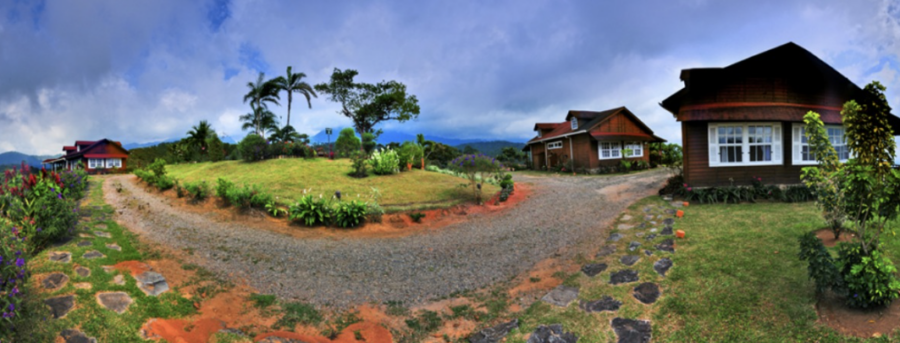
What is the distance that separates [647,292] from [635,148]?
73.9 feet

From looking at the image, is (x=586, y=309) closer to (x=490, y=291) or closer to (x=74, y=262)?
(x=490, y=291)

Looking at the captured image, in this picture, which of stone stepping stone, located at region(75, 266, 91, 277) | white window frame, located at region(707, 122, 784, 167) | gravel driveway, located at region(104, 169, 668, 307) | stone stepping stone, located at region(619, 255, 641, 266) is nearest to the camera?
stone stepping stone, located at region(75, 266, 91, 277)

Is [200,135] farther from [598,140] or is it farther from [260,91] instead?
[598,140]

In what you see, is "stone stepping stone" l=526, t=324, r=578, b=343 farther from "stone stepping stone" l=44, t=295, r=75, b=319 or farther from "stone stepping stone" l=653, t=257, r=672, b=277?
"stone stepping stone" l=44, t=295, r=75, b=319

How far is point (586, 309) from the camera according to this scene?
207 inches

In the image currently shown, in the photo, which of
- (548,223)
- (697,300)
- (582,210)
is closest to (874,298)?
(697,300)

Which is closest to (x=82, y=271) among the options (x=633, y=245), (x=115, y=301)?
(x=115, y=301)

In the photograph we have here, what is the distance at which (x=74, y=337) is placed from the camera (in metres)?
3.90

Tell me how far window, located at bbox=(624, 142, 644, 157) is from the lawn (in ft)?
44.2

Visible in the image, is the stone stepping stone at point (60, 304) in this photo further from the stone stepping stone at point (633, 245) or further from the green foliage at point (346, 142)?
the green foliage at point (346, 142)

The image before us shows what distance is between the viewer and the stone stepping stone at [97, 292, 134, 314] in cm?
456

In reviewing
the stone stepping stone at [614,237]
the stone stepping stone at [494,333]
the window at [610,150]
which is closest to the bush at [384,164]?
the stone stepping stone at [614,237]

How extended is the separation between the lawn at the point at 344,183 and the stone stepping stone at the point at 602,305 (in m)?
6.80

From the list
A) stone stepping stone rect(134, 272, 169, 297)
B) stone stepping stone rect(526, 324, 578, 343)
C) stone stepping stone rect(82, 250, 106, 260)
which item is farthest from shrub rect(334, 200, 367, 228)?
stone stepping stone rect(526, 324, 578, 343)
